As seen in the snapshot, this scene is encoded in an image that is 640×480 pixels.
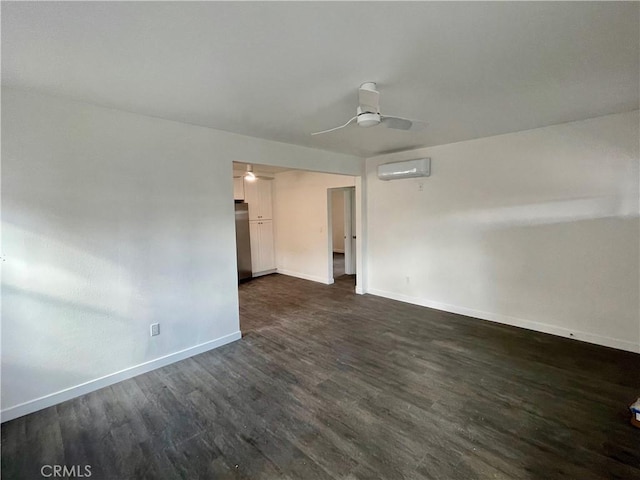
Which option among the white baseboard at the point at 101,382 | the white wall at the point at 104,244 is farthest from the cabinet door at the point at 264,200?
the white baseboard at the point at 101,382

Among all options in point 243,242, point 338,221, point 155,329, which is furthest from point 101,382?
point 338,221

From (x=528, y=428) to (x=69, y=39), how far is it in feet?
12.4

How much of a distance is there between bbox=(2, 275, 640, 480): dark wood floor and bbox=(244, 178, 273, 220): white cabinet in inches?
153

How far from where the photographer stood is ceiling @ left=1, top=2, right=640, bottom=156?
1.40 metres

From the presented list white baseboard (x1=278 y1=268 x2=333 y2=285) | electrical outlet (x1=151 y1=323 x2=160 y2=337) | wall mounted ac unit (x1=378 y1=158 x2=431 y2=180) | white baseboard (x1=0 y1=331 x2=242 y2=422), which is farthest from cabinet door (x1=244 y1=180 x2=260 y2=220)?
electrical outlet (x1=151 y1=323 x2=160 y2=337)

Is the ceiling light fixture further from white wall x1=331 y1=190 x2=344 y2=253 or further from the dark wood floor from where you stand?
white wall x1=331 y1=190 x2=344 y2=253

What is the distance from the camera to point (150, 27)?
1.47 metres

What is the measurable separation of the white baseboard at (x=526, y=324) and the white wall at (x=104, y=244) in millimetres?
2995

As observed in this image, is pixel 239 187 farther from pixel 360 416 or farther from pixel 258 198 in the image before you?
pixel 360 416

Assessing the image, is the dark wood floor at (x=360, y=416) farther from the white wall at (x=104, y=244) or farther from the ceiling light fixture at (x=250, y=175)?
the ceiling light fixture at (x=250, y=175)

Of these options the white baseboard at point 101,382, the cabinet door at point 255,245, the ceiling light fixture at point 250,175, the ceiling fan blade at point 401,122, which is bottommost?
the white baseboard at point 101,382

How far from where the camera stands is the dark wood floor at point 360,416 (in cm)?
179

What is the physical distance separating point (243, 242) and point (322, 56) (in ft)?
16.8

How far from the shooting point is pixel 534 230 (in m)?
3.57
